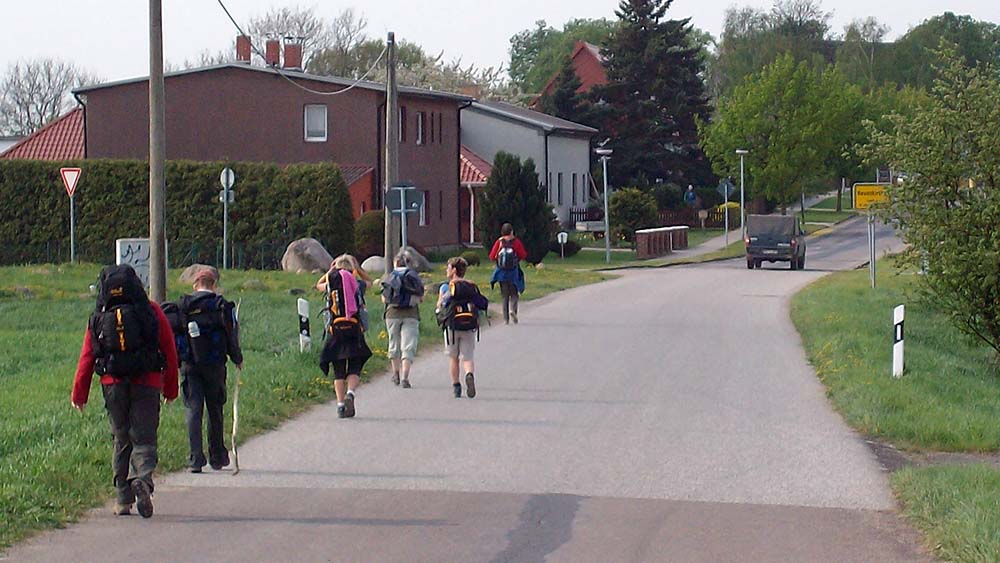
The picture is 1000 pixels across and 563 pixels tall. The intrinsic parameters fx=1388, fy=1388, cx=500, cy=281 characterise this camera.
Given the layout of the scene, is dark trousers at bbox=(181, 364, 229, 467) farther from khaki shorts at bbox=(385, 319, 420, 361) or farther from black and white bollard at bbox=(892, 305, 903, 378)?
black and white bollard at bbox=(892, 305, 903, 378)

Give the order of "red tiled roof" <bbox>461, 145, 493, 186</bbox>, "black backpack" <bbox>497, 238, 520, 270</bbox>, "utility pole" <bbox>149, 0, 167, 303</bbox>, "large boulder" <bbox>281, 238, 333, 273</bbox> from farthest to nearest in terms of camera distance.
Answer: "red tiled roof" <bbox>461, 145, 493, 186</bbox> → "large boulder" <bbox>281, 238, 333, 273</bbox> → "black backpack" <bbox>497, 238, 520, 270</bbox> → "utility pole" <bbox>149, 0, 167, 303</bbox>

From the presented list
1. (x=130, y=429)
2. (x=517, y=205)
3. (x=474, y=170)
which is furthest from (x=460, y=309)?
(x=474, y=170)

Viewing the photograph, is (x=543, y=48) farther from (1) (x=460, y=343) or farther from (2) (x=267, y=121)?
(1) (x=460, y=343)

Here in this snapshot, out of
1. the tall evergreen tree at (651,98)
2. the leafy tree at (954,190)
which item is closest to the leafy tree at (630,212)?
the tall evergreen tree at (651,98)

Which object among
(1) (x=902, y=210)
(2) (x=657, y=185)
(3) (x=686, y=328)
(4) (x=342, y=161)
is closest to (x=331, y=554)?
(1) (x=902, y=210)

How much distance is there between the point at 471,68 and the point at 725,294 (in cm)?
6353

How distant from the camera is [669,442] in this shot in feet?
38.4

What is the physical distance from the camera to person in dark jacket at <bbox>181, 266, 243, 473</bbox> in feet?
32.5

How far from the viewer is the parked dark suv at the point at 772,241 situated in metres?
47.4

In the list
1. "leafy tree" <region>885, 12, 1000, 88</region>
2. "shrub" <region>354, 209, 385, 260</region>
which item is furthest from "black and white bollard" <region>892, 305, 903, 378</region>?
"leafy tree" <region>885, 12, 1000, 88</region>

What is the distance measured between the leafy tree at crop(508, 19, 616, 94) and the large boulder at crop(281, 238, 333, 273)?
65.6 metres

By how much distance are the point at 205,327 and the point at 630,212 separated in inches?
2005

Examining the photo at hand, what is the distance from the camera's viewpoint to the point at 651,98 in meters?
76.8

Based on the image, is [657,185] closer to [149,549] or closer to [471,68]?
[471,68]
